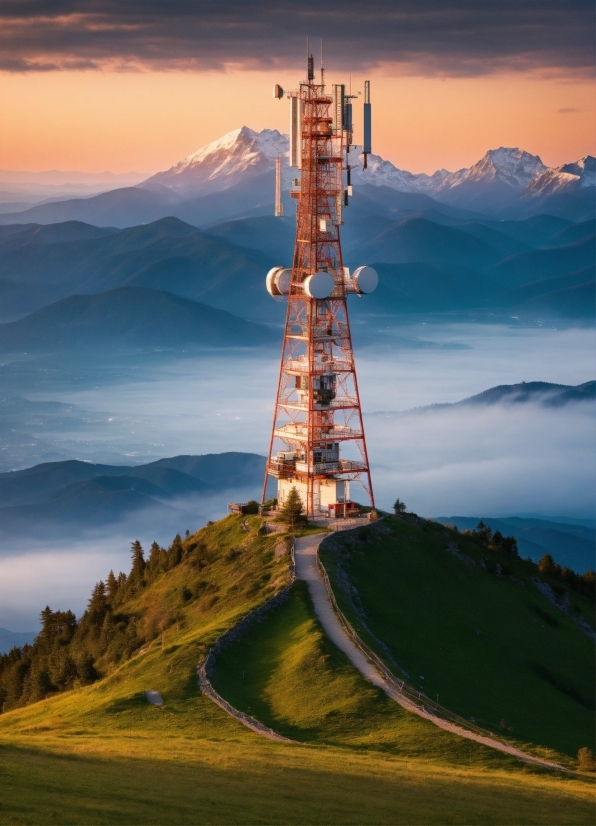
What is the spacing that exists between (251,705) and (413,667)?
9509 mm

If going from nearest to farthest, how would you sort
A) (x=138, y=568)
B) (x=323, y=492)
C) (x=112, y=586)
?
(x=138, y=568) → (x=112, y=586) → (x=323, y=492)

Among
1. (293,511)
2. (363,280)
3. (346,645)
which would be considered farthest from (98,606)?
(346,645)

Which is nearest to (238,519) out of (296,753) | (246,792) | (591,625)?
(591,625)

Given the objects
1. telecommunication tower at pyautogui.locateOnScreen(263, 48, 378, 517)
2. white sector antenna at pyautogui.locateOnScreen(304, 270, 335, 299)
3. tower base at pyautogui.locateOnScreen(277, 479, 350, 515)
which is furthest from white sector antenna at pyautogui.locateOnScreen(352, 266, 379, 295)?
tower base at pyautogui.locateOnScreen(277, 479, 350, 515)

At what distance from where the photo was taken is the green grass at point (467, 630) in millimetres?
64312

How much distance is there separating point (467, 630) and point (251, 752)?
27.8 metres

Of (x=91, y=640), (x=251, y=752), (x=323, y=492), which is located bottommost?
(x=251, y=752)

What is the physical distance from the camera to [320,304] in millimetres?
92938

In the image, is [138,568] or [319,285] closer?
[319,285]

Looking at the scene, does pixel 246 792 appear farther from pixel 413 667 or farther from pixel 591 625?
pixel 591 625

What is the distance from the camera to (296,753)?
5128cm

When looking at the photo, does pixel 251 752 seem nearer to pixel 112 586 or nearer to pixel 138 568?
pixel 138 568

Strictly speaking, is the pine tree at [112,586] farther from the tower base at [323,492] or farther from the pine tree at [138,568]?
the tower base at [323,492]

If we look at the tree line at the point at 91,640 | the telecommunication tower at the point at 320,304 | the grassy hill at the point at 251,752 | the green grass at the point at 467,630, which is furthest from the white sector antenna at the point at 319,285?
the grassy hill at the point at 251,752
